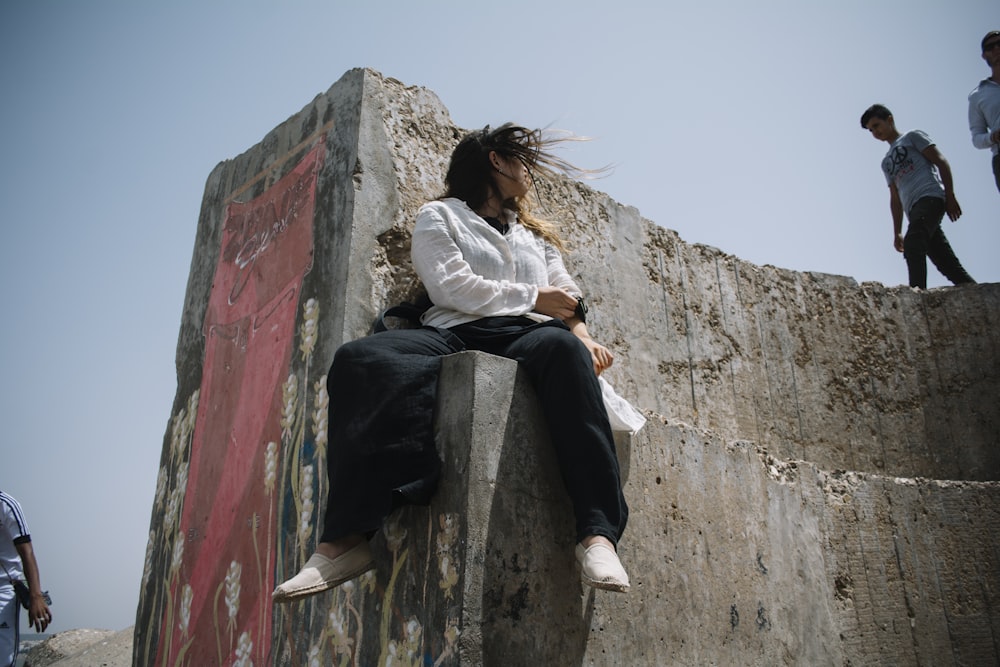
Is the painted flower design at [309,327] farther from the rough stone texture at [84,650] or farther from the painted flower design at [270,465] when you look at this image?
the rough stone texture at [84,650]

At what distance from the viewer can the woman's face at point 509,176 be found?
3.17 metres

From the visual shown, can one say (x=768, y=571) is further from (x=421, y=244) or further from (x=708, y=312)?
(x=421, y=244)

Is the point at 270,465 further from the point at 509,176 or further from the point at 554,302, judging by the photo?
the point at 509,176

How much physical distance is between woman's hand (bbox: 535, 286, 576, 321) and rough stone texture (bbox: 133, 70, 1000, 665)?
484 mm

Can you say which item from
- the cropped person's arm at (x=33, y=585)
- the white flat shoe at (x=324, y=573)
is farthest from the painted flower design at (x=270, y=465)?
the cropped person's arm at (x=33, y=585)

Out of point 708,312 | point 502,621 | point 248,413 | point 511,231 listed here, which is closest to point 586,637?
point 502,621

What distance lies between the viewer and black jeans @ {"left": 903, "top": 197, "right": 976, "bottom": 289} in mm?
5332

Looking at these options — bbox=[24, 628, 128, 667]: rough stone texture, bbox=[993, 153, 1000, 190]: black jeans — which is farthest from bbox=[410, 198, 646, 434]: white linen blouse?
bbox=[24, 628, 128, 667]: rough stone texture

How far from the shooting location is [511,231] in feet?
10.4

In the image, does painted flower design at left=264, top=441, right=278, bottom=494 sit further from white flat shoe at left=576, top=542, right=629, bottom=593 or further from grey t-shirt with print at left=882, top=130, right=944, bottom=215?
grey t-shirt with print at left=882, top=130, right=944, bottom=215

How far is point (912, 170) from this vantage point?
213 inches

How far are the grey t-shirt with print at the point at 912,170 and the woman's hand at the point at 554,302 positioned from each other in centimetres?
335

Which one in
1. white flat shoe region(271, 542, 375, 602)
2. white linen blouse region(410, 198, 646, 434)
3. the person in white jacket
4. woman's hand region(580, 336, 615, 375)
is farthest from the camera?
woman's hand region(580, 336, 615, 375)

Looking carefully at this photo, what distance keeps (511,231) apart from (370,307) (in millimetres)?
567
